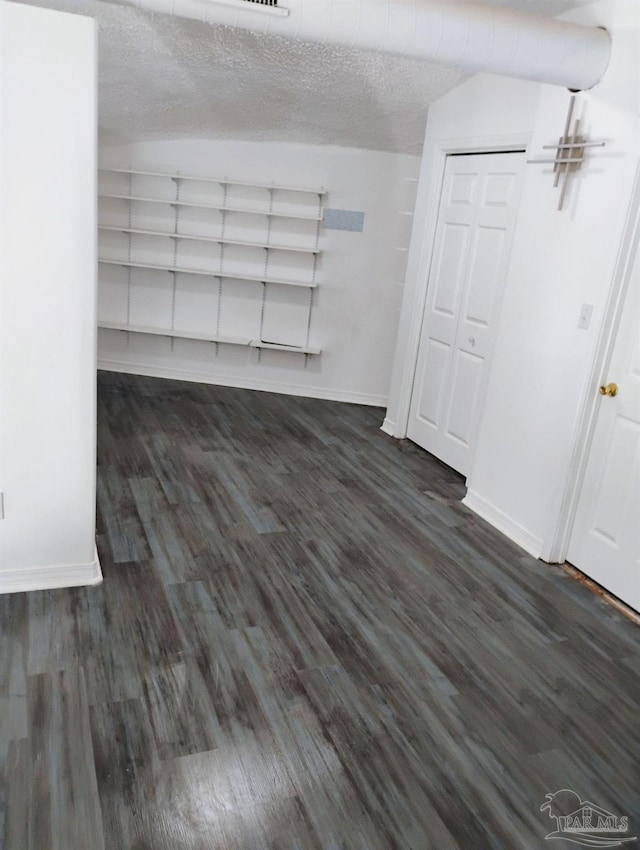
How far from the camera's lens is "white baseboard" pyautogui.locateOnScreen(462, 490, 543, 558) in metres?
3.43

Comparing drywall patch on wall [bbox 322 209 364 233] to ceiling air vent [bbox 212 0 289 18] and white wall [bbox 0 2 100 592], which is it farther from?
white wall [bbox 0 2 100 592]

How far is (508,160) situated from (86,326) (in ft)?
8.82

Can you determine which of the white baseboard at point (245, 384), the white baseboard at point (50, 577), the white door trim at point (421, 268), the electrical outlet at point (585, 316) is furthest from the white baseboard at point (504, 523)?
the white baseboard at point (245, 384)

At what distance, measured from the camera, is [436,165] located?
4598 mm

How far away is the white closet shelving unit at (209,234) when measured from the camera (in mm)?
5660

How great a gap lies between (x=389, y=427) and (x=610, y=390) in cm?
231

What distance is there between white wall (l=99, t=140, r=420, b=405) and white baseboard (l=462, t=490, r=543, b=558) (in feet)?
7.38

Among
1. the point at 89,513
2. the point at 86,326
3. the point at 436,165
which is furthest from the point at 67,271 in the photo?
the point at 436,165

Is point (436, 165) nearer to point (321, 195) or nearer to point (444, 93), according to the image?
point (444, 93)

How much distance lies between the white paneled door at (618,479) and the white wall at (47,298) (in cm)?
222

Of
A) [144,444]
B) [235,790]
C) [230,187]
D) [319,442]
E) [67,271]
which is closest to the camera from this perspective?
[235,790]

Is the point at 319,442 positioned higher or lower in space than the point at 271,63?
lower

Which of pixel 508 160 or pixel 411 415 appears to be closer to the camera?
pixel 508 160

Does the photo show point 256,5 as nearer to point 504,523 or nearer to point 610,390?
point 610,390
